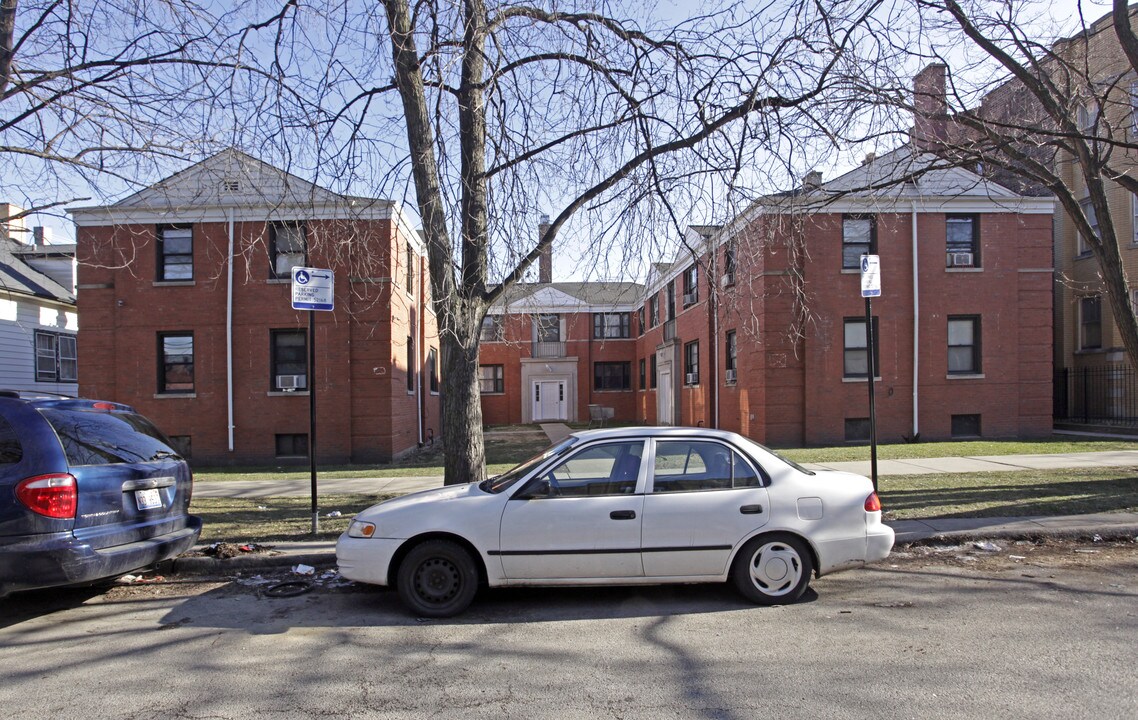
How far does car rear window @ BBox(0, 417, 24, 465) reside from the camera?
Answer: 16.7 ft

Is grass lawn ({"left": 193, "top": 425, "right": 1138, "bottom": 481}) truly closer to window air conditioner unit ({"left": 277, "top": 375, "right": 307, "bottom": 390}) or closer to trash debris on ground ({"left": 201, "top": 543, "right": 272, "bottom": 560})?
window air conditioner unit ({"left": 277, "top": 375, "right": 307, "bottom": 390})

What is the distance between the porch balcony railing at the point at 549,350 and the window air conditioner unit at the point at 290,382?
19691 mm

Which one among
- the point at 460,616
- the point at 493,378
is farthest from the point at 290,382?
the point at 493,378

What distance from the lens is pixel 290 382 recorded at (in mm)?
17594

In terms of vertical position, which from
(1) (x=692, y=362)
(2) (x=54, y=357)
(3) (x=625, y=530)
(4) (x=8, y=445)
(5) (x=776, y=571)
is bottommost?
(5) (x=776, y=571)

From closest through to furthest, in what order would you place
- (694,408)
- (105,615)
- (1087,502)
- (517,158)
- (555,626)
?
(555,626) < (105,615) < (517,158) < (1087,502) < (694,408)

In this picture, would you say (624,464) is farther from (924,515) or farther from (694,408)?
(694,408)

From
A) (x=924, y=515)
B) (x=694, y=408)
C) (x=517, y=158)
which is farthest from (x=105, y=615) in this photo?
(x=694, y=408)

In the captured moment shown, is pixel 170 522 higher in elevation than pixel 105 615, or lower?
higher

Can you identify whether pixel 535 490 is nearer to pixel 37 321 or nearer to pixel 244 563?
pixel 244 563

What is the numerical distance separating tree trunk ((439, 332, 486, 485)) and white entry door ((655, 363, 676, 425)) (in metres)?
19.6

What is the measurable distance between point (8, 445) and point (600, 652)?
4593 mm

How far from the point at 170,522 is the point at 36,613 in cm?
117

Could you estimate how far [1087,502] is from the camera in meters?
8.98
